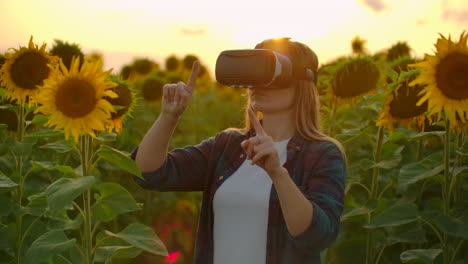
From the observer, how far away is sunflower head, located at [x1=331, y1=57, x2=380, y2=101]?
11.4ft

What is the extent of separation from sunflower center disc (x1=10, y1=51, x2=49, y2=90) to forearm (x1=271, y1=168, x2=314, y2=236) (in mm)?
1336

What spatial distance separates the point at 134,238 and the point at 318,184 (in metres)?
0.71

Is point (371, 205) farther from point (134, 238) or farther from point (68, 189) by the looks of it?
point (68, 189)

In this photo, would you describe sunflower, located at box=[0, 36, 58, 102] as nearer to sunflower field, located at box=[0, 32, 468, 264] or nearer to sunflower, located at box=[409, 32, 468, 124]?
sunflower field, located at box=[0, 32, 468, 264]

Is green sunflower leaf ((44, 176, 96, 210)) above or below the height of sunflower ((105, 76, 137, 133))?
below

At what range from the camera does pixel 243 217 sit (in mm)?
2154

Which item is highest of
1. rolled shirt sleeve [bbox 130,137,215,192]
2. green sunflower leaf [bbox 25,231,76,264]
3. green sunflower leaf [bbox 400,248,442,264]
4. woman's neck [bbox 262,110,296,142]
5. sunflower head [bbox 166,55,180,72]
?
sunflower head [bbox 166,55,180,72]

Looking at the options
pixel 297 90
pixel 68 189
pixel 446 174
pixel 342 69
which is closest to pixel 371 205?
pixel 446 174

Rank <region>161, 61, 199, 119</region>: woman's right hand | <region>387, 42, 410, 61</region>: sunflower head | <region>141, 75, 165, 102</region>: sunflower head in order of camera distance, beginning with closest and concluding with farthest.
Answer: <region>161, 61, 199, 119</region>: woman's right hand
<region>387, 42, 410, 61</region>: sunflower head
<region>141, 75, 165, 102</region>: sunflower head

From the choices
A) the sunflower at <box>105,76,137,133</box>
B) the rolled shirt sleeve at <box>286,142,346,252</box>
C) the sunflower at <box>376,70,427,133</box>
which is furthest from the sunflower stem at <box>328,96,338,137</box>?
the rolled shirt sleeve at <box>286,142,346,252</box>

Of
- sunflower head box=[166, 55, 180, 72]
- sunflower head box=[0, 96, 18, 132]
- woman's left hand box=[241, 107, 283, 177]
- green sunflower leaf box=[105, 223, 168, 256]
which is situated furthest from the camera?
sunflower head box=[166, 55, 180, 72]

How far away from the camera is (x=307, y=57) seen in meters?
2.31

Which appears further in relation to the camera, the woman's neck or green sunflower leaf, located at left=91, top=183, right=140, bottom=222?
green sunflower leaf, located at left=91, top=183, right=140, bottom=222

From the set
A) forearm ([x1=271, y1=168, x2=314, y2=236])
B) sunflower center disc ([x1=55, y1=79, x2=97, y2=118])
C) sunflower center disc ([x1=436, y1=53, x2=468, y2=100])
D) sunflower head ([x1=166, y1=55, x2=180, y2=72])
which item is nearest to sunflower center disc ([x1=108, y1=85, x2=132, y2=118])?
sunflower center disc ([x1=55, y1=79, x2=97, y2=118])
